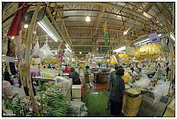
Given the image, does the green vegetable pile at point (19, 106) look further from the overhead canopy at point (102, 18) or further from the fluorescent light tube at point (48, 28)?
the fluorescent light tube at point (48, 28)

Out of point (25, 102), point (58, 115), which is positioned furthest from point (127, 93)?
point (25, 102)

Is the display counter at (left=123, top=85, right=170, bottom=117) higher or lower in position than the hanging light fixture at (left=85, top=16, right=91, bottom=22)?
lower

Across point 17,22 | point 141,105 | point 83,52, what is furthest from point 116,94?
point 17,22

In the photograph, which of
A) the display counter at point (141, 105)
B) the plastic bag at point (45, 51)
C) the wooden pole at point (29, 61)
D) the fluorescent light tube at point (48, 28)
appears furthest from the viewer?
the plastic bag at point (45, 51)

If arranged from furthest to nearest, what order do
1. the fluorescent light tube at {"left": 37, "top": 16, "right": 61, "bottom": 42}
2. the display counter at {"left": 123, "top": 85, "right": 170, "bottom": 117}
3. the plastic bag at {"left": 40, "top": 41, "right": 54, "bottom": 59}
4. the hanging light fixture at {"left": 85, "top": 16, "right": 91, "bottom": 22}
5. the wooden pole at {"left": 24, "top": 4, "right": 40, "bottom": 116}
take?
the plastic bag at {"left": 40, "top": 41, "right": 54, "bottom": 59} < the fluorescent light tube at {"left": 37, "top": 16, "right": 61, "bottom": 42} < the hanging light fixture at {"left": 85, "top": 16, "right": 91, "bottom": 22} < the wooden pole at {"left": 24, "top": 4, "right": 40, "bottom": 116} < the display counter at {"left": 123, "top": 85, "right": 170, "bottom": 117}

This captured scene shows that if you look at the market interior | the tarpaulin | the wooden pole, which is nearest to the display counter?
the market interior

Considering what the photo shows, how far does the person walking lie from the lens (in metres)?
1.34

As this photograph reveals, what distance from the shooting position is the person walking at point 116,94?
1343 mm

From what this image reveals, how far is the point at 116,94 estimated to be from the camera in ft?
4.63

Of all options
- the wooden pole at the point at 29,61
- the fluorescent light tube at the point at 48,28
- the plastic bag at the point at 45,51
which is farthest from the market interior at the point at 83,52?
the plastic bag at the point at 45,51

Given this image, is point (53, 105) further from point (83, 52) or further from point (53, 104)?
point (83, 52)

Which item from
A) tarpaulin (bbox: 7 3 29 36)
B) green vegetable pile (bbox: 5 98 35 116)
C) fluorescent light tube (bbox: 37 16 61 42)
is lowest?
green vegetable pile (bbox: 5 98 35 116)

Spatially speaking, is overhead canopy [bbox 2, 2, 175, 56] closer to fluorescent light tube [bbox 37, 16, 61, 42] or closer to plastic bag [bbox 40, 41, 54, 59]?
fluorescent light tube [bbox 37, 16, 61, 42]

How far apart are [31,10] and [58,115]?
997mm
